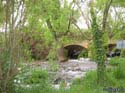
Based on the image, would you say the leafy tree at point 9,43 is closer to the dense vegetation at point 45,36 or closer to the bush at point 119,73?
the dense vegetation at point 45,36

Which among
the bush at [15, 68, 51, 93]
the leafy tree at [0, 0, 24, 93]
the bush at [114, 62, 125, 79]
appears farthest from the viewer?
the bush at [114, 62, 125, 79]

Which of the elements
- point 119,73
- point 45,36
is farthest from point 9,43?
point 119,73

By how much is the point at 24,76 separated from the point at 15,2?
145 centimetres

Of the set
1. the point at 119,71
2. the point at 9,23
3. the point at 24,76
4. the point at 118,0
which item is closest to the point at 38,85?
the point at 24,76

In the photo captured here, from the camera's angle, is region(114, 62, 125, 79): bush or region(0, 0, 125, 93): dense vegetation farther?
region(114, 62, 125, 79): bush

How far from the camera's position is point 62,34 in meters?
10.2

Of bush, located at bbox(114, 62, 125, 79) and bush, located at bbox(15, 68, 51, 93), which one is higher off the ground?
bush, located at bbox(15, 68, 51, 93)

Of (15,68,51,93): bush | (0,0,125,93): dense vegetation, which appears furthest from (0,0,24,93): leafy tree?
(15,68,51,93): bush

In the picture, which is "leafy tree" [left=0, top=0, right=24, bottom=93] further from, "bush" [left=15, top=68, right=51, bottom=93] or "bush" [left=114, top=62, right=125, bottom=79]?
"bush" [left=114, top=62, right=125, bottom=79]

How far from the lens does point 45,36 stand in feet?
30.2

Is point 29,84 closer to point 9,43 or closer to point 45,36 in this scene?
point 9,43

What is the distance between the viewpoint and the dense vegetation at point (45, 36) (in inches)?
210

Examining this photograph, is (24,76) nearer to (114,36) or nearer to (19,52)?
(19,52)

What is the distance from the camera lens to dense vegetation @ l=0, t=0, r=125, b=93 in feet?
17.5
